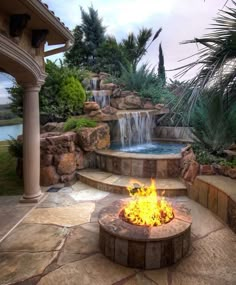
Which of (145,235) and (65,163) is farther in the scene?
(65,163)

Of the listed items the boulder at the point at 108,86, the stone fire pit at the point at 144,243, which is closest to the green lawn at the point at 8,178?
the stone fire pit at the point at 144,243

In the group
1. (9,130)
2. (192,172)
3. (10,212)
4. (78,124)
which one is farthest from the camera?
(9,130)

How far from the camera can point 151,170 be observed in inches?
202

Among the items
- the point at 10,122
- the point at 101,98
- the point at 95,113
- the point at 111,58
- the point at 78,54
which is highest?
the point at 78,54

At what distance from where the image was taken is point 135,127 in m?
7.31

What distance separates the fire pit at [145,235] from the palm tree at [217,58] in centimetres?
135

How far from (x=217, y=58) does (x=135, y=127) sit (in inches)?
192

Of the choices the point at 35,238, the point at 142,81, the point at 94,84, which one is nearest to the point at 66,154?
the point at 35,238

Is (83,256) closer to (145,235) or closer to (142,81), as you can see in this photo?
(145,235)

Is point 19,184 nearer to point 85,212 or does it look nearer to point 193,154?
point 85,212

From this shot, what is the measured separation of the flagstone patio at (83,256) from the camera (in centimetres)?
236

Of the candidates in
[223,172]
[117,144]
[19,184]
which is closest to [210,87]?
[223,172]

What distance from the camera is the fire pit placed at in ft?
8.20

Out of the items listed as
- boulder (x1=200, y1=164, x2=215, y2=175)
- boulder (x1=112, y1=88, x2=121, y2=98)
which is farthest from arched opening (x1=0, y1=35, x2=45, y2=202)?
boulder (x1=112, y1=88, x2=121, y2=98)
